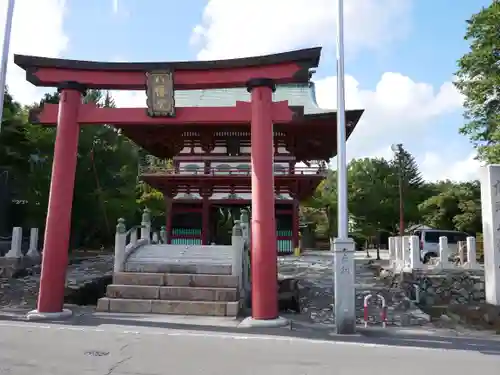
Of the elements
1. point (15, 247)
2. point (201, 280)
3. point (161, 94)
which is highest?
point (161, 94)

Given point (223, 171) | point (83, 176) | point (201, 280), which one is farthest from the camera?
point (83, 176)

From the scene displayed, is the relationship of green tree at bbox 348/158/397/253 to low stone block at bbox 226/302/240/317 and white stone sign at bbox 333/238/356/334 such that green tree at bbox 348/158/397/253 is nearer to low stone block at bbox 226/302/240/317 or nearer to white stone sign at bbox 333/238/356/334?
low stone block at bbox 226/302/240/317

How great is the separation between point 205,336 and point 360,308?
585 centimetres

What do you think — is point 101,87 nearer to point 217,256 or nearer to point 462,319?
point 217,256

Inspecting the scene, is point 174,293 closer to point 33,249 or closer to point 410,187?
point 33,249

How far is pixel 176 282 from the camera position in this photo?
38.8ft

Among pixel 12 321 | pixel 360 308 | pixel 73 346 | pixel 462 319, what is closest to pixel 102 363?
pixel 73 346

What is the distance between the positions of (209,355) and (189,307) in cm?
424

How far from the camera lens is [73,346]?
714 centimetres

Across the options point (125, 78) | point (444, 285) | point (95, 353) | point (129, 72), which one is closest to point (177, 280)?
point (95, 353)

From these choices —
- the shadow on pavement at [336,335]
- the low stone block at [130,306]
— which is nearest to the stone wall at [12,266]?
the shadow on pavement at [336,335]

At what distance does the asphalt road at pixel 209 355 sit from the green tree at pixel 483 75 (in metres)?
13.1

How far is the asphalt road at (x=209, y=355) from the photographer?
19.4 ft

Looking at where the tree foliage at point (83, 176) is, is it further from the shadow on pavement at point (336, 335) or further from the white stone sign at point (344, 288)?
the white stone sign at point (344, 288)
